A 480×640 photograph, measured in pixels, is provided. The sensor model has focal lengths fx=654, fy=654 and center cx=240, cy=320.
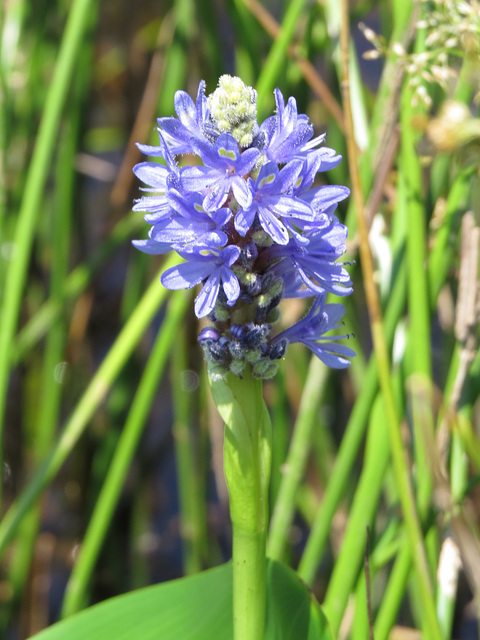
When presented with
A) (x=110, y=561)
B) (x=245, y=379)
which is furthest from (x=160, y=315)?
(x=245, y=379)

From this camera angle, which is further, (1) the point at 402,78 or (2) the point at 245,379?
(1) the point at 402,78

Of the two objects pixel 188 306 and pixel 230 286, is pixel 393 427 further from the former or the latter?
pixel 188 306

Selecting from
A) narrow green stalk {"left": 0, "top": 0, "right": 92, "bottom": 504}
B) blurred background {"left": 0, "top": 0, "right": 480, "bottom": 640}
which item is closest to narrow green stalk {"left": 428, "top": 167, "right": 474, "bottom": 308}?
blurred background {"left": 0, "top": 0, "right": 480, "bottom": 640}

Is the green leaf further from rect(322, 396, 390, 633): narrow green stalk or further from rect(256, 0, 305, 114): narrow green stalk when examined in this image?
rect(256, 0, 305, 114): narrow green stalk

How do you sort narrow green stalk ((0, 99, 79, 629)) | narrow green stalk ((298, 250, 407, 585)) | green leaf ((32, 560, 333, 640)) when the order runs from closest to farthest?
green leaf ((32, 560, 333, 640)) → narrow green stalk ((298, 250, 407, 585)) → narrow green stalk ((0, 99, 79, 629))

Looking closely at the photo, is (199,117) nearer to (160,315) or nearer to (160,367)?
(160,367)

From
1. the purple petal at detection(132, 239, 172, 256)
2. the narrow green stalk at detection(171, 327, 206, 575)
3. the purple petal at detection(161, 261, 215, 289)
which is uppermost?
the purple petal at detection(132, 239, 172, 256)

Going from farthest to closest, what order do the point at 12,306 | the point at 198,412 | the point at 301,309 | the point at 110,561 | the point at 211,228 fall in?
the point at 198,412
the point at 110,561
the point at 301,309
the point at 12,306
the point at 211,228

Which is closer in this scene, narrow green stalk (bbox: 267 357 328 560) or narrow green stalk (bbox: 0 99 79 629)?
narrow green stalk (bbox: 267 357 328 560)
